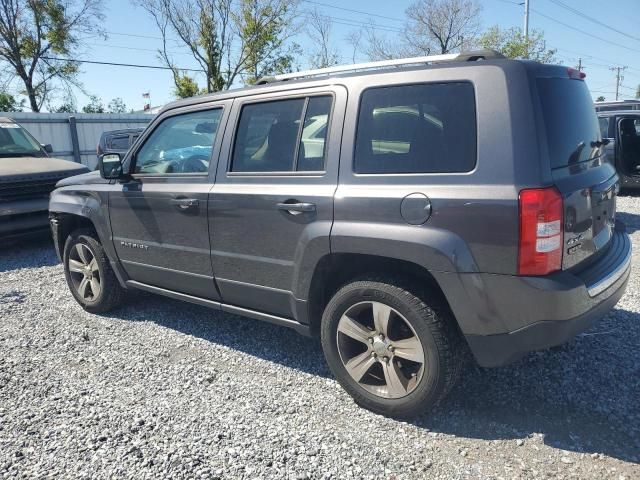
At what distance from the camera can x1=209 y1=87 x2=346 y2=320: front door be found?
2.91 meters

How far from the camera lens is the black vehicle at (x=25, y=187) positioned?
6.89 meters

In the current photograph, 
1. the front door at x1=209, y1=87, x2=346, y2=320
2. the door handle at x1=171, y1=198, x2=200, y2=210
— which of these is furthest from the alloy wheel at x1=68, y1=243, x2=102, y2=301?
the front door at x1=209, y1=87, x2=346, y2=320

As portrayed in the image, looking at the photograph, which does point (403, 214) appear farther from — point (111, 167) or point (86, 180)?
point (86, 180)

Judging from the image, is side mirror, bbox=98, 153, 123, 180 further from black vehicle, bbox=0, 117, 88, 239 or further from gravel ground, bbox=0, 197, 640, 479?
black vehicle, bbox=0, 117, 88, 239

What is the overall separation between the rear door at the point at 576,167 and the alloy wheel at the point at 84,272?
382cm

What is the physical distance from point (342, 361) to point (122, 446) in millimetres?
1289

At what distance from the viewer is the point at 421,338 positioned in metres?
2.63

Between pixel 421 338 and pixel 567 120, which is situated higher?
pixel 567 120

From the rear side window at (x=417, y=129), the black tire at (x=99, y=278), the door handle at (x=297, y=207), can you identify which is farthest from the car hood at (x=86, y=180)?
the rear side window at (x=417, y=129)

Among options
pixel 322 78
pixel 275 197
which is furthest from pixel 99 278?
pixel 322 78

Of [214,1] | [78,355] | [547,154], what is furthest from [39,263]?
[214,1]

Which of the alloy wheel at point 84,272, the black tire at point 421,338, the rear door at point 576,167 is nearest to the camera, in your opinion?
the rear door at point 576,167

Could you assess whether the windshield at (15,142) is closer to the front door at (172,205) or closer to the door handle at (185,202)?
the front door at (172,205)

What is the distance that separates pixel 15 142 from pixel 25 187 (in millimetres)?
1632
